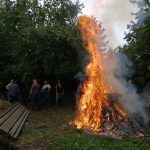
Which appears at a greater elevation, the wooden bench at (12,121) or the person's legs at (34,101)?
the person's legs at (34,101)

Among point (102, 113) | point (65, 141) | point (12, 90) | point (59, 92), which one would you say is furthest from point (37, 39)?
point (65, 141)

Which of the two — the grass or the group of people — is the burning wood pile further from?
the group of people

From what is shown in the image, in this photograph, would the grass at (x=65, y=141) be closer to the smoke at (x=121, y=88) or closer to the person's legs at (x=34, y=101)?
the smoke at (x=121, y=88)

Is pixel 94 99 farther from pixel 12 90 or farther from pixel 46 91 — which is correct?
pixel 12 90

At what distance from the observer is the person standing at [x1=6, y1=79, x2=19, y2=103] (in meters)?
29.6

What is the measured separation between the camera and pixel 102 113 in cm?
2019

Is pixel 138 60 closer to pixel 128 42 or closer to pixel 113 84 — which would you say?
pixel 128 42

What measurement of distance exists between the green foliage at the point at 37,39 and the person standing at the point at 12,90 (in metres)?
2.51

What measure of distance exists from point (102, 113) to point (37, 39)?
47.4 ft

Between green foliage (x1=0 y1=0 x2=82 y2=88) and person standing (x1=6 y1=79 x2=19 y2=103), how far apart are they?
251 centimetres

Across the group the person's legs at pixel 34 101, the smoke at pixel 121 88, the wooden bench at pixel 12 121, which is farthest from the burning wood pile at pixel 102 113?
the person's legs at pixel 34 101

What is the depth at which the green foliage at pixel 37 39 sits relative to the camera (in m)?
32.7

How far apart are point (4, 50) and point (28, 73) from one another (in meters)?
5.09

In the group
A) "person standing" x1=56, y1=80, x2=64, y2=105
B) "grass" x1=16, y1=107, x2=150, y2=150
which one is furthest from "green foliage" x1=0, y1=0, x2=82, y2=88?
"grass" x1=16, y1=107, x2=150, y2=150
